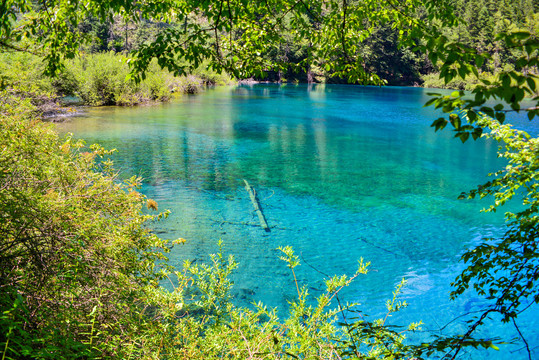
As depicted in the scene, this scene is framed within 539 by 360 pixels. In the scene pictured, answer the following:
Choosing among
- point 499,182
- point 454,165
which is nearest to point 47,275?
point 499,182

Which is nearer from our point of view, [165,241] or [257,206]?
[165,241]

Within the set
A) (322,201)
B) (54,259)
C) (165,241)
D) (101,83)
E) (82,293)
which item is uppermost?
(101,83)

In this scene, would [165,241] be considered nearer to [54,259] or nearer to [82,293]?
[82,293]

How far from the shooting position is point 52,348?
2.55m

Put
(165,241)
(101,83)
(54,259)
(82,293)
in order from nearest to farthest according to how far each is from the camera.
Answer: (54,259)
(82,293)
(165,241)
(101,83)

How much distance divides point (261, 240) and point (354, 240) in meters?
2.84

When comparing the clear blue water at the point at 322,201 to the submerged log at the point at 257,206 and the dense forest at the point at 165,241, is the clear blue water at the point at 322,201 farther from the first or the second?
the dense forest at the point at 165,241

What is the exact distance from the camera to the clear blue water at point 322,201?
859cm

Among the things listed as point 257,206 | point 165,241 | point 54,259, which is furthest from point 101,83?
point 54,259

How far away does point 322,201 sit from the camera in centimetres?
1376

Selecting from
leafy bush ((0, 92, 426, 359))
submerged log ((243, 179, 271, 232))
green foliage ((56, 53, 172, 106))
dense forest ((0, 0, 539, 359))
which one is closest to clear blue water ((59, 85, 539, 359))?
submerged log ((243, 179, 271, 232))

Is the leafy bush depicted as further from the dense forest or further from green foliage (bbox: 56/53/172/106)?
green foliage (bbox: 56/53/172/106)

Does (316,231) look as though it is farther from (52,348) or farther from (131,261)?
(52,348)

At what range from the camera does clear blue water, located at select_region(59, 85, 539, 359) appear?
8.59 metres
